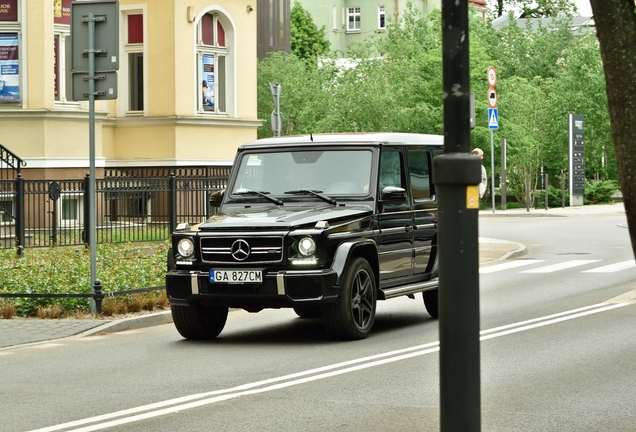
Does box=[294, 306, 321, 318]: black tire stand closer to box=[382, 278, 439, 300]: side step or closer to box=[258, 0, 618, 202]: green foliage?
box=[382, 278, 439, 300]: side step

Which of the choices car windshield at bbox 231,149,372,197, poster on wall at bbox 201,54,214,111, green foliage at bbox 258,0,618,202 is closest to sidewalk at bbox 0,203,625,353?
car windshield at bbox 231,149,372,197

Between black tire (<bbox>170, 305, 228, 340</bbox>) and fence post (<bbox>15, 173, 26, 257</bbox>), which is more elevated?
fence post (<bbox>15, 173, 26, 257</bbox>)

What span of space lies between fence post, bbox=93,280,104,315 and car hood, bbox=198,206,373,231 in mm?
1914

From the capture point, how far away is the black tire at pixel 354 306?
37.7ft

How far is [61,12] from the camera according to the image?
88.5ft

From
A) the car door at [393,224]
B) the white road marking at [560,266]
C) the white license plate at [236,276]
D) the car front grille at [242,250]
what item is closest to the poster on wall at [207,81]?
the white road marking at [560,266]

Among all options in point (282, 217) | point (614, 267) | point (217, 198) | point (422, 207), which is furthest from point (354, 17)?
point (282, 217)

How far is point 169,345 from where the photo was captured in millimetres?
11859

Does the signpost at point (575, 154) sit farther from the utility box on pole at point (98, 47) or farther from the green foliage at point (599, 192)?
the utility box on pole at point (98, 47)

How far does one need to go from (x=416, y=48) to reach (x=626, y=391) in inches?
1887

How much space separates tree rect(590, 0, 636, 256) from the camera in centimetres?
686

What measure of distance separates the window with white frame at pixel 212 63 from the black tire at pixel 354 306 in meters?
19.5

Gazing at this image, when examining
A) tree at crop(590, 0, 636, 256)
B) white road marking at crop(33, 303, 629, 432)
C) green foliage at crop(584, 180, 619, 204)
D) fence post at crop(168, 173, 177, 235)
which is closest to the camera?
tree at crop(590, 0, 636, 256)

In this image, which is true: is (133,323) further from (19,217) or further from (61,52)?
(61,52)
